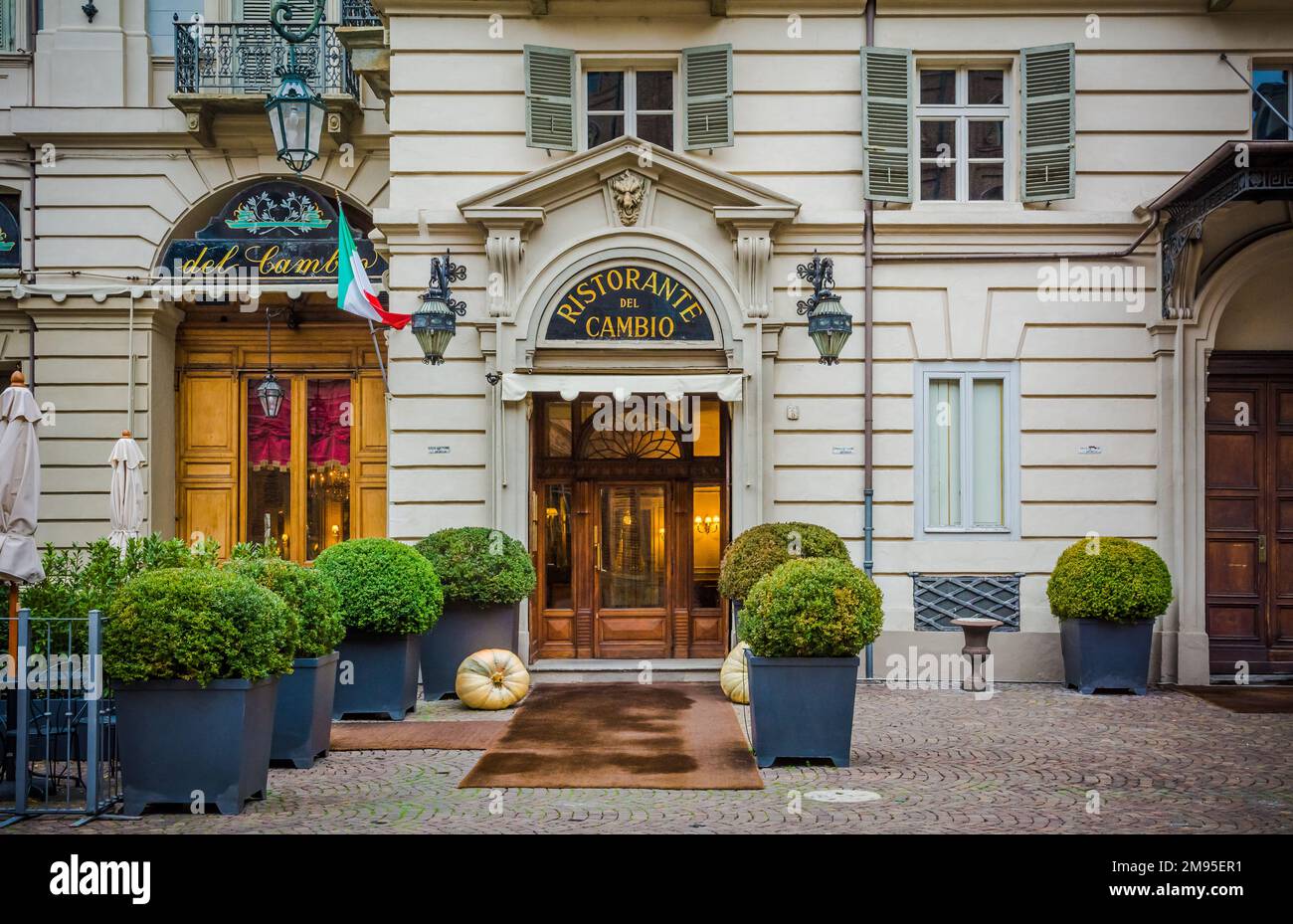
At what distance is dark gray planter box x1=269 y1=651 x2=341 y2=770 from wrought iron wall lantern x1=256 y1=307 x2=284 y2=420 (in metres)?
9.28

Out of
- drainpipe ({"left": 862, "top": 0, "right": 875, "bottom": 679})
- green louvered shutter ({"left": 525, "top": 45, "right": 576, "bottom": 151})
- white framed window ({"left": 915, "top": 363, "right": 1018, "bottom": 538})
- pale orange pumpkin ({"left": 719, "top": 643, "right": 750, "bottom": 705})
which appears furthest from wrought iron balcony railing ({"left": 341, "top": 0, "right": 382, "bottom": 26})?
pale orange pumpkin ({"left": 719, "top": 643, "right": 750, "bottom": 705})

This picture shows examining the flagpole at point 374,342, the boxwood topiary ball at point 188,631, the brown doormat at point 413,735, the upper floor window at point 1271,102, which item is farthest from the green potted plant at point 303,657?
the upper floor window at point 1271,102

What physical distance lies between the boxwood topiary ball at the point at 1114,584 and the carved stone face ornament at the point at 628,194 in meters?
6.92

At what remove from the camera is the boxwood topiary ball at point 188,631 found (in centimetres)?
846

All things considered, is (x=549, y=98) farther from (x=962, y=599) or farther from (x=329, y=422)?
(x=962, y=599)

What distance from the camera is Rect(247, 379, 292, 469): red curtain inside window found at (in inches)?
788

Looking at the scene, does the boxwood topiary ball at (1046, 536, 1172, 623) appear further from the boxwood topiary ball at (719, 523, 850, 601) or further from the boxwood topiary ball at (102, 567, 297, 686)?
the boxwood topiary ball at (102, 567, 297, 686)

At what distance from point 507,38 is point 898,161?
5277 millimetres

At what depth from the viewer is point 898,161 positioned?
621 inches

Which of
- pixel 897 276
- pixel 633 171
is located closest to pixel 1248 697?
pixel 897 276

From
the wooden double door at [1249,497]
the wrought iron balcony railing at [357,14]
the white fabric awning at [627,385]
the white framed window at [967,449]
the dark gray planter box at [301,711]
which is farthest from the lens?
the wrought iron balcony railing at [357,14]

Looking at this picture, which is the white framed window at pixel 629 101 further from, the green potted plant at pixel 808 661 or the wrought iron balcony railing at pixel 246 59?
the green potted plant at pixel 808 661

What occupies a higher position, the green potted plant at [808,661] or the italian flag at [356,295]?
the italian flag at [356,295]

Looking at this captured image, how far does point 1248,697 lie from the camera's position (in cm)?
1455
